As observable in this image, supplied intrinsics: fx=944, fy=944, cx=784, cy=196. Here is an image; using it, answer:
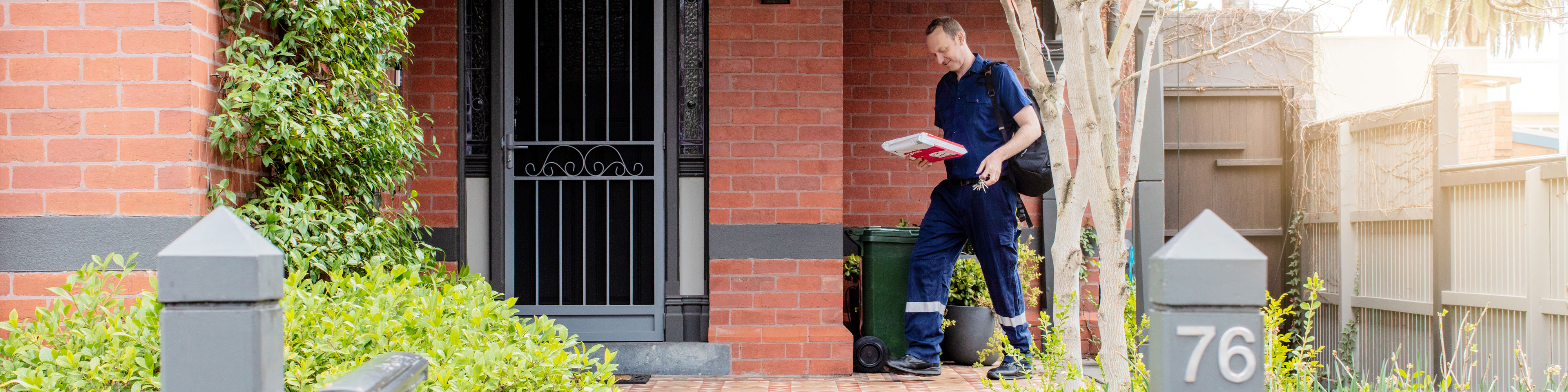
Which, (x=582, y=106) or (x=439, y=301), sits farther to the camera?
(x=582, y=106)

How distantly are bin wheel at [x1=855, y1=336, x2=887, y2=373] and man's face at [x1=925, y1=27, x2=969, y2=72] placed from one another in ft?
4.71

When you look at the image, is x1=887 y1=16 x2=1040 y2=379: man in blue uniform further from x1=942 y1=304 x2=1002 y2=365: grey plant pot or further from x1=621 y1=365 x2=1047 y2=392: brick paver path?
x1=942 y1=304 x2=1002 y2=365: grey plant pot

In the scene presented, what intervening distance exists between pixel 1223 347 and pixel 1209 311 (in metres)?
0.06

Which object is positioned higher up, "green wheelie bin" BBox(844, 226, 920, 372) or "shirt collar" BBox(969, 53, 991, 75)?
"shirt collar" BBox(969, 53, 991, 75)

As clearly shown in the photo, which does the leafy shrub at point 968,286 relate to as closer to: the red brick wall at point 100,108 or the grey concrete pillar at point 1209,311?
the grey concrete pillar at point 1209,311

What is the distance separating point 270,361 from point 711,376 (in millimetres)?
3338

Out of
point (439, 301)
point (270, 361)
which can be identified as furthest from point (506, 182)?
point (270, 361)

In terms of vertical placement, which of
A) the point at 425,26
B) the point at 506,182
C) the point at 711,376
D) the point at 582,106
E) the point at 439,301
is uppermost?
the point at 425,26

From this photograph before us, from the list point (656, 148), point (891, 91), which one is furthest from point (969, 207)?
point (656, 148)

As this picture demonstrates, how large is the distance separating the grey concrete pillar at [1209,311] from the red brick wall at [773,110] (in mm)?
3181

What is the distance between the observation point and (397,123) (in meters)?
3.68

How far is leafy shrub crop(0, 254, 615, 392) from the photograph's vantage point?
2.09 metres

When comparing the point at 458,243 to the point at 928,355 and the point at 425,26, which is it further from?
the point at 928,355

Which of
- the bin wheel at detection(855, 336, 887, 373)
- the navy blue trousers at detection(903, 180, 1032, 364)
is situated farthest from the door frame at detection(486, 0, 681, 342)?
the navy blue trousers at detection(903, 180, 1032, 364)
